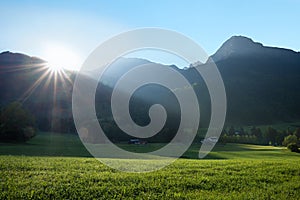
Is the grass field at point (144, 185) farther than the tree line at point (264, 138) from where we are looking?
No

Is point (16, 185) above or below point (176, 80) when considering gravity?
below

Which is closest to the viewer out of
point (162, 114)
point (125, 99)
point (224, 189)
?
point (224, 189)

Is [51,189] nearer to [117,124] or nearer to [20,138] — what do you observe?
[20,138]

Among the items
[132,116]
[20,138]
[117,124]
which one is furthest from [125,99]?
[20,138]

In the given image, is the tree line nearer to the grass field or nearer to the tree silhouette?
the tree silhouette

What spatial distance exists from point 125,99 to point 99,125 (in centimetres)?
3435

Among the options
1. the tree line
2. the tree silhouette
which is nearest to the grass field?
the tree silhouette

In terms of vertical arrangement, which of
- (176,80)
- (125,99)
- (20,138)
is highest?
(176,80)

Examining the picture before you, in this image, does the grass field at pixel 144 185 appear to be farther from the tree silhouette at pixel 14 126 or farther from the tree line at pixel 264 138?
the tree line at pixel 264 138

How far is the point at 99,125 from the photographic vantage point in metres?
105

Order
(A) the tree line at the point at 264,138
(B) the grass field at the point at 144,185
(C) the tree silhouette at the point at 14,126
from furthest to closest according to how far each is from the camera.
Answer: (A) the tree line at the point at 264,138, (C) the tree silhouette at the point at 14,126, (B) the grass field at the point at 144,185

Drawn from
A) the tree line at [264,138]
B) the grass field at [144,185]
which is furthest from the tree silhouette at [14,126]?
the tree line at [264,138]

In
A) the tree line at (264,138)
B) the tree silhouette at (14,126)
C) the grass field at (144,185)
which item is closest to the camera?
the grass field at (144,185)

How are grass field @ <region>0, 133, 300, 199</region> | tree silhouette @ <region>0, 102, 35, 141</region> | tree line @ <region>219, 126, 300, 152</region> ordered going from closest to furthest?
grass field @ <region>0, 133, 300, 199</region>
tree silhouette @ <region>0, 102, 35, 141</region>
tree line @ <region>219, 126, 300, 152</region>
